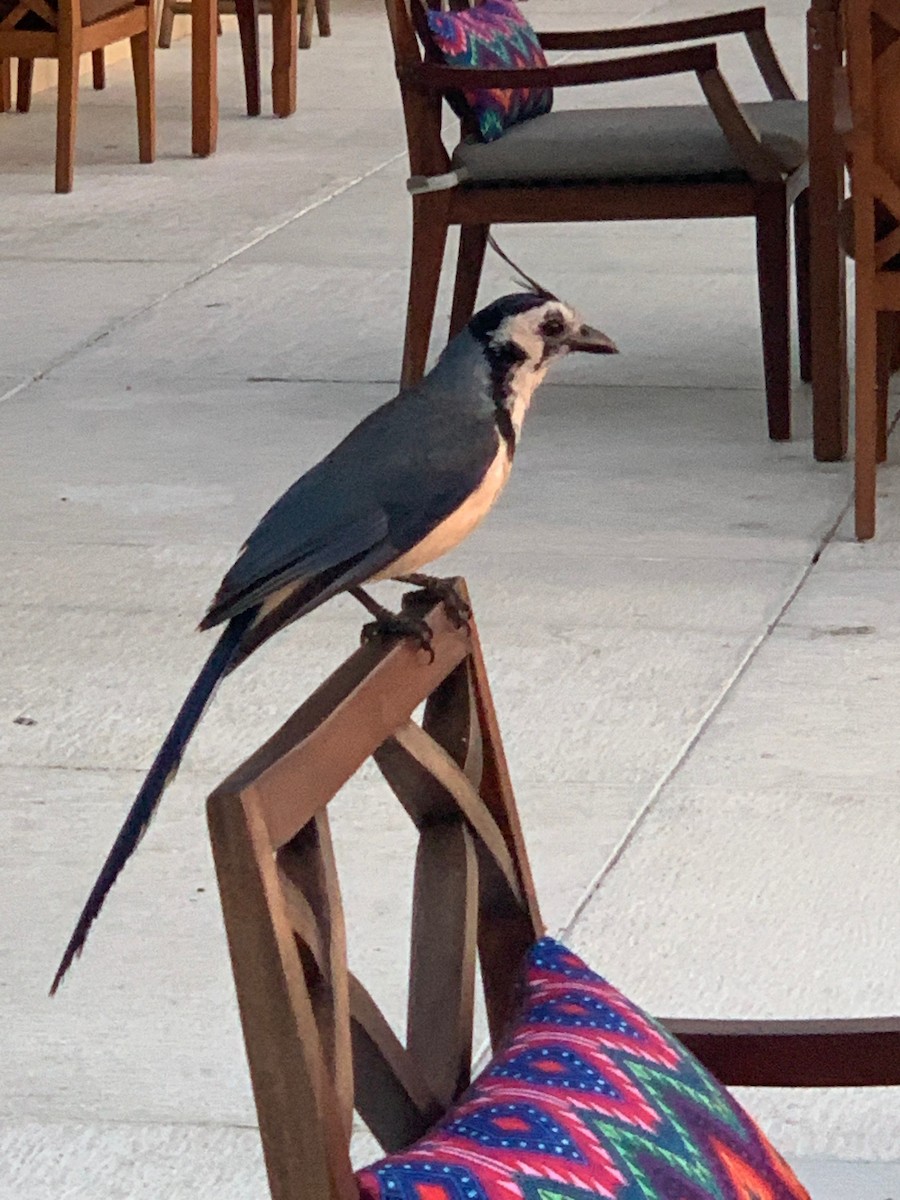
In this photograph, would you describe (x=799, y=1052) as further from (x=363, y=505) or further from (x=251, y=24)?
(x=251, y=24)

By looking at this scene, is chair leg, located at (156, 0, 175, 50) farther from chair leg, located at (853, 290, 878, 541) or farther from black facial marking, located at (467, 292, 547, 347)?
black facial marking, located at (467, 292, 547, 347)

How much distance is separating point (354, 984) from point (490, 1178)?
0.14 m

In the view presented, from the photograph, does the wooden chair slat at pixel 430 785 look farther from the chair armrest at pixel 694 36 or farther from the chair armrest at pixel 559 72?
the chair armrest at pixel 694 36

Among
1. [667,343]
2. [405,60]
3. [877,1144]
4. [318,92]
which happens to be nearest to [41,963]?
[877,1144]

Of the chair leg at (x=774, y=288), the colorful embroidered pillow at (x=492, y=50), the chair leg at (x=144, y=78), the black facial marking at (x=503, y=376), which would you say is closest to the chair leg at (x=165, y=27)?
the chair leg at (x=144, y=78)

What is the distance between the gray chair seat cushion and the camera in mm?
4855

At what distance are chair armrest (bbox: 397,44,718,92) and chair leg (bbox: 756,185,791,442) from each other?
30 cm

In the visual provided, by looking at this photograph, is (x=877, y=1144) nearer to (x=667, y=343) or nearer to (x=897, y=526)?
(x=897, y=526)

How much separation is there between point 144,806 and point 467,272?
Result: 419 centimetres

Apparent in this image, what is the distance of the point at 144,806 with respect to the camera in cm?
136

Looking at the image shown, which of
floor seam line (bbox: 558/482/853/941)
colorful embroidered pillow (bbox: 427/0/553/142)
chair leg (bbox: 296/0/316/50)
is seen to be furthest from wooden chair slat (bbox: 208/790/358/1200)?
chair leg (bbox: 296/0/316/50)

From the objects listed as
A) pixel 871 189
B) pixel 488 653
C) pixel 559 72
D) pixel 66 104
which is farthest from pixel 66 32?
pixel 488 653

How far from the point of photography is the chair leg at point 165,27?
11227 millimetres

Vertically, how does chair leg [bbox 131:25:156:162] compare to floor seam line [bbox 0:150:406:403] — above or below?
above
